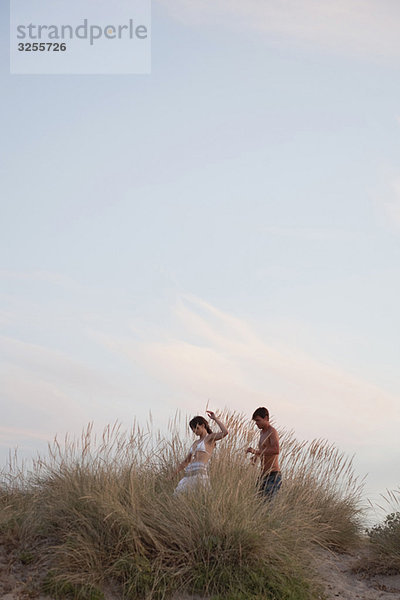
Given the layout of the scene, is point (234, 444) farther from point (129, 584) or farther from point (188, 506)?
point (129, 584)

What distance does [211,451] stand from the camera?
998 centimetres

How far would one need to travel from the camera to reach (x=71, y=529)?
27.4ft

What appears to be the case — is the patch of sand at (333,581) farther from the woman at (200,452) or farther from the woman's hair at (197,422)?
the woman's hair at (197,422)

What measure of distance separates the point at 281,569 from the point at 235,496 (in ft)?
3.29

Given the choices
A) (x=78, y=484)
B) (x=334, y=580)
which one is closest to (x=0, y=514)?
(x=78, y=484)

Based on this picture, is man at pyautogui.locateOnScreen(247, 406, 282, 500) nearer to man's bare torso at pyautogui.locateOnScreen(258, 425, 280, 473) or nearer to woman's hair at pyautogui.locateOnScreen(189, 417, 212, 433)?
man's bare torso at pyautogui.locateOnScreen(258, 425, 280, 473)

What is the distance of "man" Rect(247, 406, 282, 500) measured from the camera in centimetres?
1051

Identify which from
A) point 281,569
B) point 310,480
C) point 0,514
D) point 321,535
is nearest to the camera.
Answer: point 281,569

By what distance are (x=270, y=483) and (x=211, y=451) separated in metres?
1.24

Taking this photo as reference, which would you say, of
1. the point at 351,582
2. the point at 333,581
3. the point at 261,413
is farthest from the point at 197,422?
the point at 351,582

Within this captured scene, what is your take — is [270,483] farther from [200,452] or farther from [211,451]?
[200,452]

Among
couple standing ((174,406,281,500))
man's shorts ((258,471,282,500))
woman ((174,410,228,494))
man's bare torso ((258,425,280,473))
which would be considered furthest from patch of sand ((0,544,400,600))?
woman ((174,410,228,494))

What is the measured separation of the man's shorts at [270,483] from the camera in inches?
408

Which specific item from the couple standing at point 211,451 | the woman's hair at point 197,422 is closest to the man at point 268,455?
the couple standing at point 211,451
